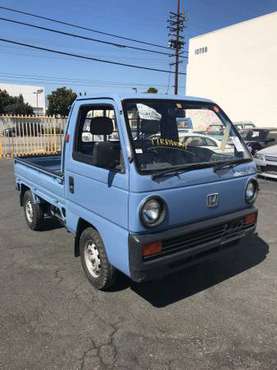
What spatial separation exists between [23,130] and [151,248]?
50.5 ft

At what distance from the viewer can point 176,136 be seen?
13.5ft

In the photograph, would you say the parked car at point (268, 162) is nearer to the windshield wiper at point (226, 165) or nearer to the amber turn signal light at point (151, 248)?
the windshield wiper at point (226, 165)

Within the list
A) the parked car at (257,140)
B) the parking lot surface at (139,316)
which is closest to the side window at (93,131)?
the parking lot surface at (139,316)

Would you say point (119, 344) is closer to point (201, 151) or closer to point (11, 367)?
point (11, 367)

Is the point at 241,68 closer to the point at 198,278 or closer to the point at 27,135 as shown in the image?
the point at 27,135

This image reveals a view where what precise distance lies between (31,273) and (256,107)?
91.9 feet

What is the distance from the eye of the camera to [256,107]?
1133 inches

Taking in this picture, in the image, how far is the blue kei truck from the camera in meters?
3.03

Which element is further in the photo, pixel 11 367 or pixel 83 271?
pixel 83 271

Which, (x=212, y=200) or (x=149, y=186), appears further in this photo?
(x=212, y=200)

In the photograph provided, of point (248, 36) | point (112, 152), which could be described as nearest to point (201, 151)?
point (112, 152)

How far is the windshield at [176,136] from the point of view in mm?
3355

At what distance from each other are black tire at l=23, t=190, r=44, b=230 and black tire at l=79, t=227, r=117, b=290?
1.84 m

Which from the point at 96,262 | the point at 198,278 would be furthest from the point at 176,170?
the point at 198,278
